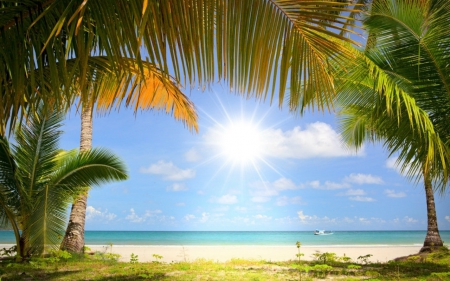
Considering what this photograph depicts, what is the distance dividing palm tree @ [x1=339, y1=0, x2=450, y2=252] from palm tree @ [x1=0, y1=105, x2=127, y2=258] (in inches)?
209

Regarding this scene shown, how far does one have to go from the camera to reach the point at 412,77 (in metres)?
6.36

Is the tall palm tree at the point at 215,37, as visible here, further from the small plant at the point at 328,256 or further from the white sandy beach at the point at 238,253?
the white sandy beach at the point at 238,253

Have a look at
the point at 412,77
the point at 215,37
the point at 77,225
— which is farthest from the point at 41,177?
the point at 215,37

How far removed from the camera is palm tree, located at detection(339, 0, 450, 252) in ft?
19.1

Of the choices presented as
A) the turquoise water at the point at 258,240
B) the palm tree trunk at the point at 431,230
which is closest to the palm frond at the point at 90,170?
the palm tree trunk at the point at 431,230

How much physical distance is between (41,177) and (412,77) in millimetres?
7539

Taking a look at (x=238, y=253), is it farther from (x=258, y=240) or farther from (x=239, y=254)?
(x=258, y=240)

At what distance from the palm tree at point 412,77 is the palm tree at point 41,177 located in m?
5.31

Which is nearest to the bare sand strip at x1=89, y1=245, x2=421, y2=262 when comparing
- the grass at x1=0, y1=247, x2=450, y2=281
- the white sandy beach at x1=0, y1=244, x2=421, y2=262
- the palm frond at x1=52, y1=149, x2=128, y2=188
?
the white sandy beach at x1=0, y1=244, x2=421, y2=262

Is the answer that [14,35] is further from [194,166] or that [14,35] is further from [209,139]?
[209,139]

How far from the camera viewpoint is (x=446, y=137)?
643cm

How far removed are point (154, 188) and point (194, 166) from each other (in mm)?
7161

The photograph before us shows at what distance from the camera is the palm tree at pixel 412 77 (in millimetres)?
5812

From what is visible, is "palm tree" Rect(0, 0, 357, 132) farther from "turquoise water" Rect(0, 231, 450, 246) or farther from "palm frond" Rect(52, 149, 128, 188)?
"turquoise water" Rect(0, 231, 450, 246)
